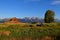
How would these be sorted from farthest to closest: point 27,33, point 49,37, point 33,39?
point 27,33 → point 49,37 → point 33,39

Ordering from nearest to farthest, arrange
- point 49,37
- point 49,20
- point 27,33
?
point 49,37, point 27,33, point 49,20

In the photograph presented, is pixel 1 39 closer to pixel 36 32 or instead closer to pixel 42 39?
pixel 42 39

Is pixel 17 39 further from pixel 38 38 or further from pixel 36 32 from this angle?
pixel 36 32

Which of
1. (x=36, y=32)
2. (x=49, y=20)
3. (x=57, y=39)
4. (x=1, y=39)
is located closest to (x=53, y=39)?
(x=57, y=39)

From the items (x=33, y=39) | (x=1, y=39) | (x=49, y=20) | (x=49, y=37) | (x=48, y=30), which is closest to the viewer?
(x=1, y=39)

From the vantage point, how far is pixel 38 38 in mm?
37781

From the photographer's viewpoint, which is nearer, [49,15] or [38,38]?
[38,38]

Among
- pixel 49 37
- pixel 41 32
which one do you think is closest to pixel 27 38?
pixel 49 37

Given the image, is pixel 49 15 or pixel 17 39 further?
pixel 49 15

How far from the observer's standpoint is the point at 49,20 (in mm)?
81938

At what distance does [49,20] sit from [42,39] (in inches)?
1766

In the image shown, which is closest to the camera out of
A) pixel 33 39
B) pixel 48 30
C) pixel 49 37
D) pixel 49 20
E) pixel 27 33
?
pixel 33 39

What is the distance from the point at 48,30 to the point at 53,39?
30.2 ft

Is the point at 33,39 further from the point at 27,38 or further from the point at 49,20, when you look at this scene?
the point at 49,20
